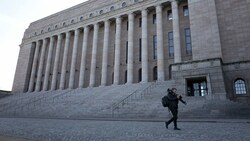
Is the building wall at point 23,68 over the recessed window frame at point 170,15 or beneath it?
beneath

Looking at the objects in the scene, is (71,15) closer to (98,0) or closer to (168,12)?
(98,0)

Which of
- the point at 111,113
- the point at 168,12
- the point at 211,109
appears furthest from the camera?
the point at 168,12

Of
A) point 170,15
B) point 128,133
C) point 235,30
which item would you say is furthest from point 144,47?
point 128,133

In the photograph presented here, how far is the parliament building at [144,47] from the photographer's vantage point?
1867 centimetres

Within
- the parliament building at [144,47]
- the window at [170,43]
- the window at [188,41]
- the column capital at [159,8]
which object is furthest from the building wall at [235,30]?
the column capital at [159,8]

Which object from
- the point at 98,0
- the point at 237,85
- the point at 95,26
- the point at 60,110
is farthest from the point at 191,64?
the point at 98,0

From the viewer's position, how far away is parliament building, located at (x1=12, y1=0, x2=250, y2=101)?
1867 cm

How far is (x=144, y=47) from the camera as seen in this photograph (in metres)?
29.1

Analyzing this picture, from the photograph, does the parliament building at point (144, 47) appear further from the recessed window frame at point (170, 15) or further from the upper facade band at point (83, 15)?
the recessed window frame at point (170, 15)

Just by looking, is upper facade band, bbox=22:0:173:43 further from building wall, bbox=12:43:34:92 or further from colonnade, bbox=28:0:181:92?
building wall, bbox=12:43:34:92

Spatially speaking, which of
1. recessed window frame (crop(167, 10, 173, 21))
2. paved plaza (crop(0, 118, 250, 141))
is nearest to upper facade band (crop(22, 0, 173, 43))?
recessed window frame (crop(167, 10, 173, 21))

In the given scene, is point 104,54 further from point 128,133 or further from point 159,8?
point 128,133

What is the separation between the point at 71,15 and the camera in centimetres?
4059

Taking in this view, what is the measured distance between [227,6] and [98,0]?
978 inches
